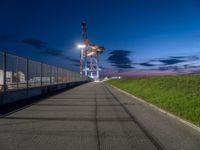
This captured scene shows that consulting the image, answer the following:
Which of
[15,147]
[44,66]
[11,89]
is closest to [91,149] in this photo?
[15,147]

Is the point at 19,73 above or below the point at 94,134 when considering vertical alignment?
above

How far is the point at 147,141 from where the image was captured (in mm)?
7273

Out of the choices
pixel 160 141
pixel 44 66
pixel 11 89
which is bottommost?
pixel 160 141

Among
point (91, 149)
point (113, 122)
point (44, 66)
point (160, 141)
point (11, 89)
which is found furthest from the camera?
point (44, 66)

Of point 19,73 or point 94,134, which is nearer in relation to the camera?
point 94,134

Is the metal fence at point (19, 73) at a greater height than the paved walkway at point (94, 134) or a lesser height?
greater

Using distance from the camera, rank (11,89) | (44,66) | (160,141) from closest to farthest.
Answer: (160,141)
(11,89)
(44,66)

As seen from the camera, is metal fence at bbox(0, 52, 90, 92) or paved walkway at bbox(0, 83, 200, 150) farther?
metal fence at bbox(0, 52, 90, 92)

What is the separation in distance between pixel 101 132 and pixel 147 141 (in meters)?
1.46

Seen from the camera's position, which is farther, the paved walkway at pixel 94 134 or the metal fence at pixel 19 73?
the metal fence at pixel 19 73

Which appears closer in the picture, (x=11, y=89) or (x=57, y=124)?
(x=57, y=124)

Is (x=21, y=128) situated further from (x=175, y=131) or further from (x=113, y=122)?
(x=175, y=131)

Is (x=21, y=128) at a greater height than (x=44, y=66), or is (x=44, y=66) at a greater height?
(x=44, y=66)

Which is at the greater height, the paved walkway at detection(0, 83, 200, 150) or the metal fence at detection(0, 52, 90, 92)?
the metal fence at detection(0, 52, 90, 92)
